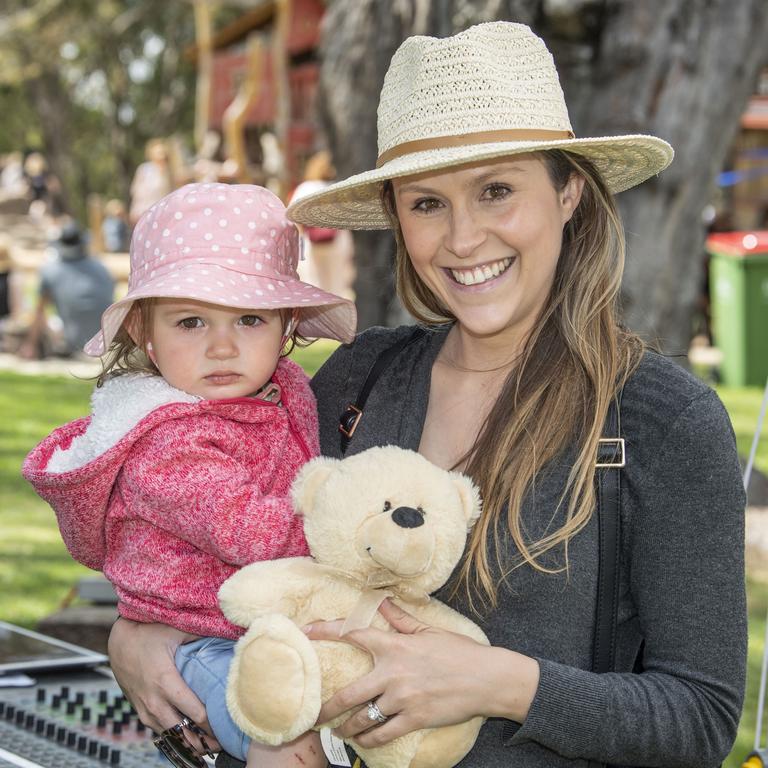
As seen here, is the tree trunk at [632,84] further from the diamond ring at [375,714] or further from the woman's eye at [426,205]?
the diamond ring at [375,714]

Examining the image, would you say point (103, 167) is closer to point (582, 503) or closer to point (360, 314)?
point (360, 314)

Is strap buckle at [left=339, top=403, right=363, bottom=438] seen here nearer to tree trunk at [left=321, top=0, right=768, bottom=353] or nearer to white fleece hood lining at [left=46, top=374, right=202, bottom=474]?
white fleece hood lining at [left=46, top=374, right=202, bottom=474]

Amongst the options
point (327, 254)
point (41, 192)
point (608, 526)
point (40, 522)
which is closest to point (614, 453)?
point (608, 526)

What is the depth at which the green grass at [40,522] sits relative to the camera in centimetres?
542

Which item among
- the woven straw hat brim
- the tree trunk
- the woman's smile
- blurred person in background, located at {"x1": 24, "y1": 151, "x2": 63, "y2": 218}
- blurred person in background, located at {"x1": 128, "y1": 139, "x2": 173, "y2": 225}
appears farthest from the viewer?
blurred person in background, located at {"x1": 24, "y1": 151, "x2": 63, "y2": 218}

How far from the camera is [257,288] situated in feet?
8.02

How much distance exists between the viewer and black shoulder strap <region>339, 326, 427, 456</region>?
2.42m

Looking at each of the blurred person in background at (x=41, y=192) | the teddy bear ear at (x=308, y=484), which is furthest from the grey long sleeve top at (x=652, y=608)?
the blurred person in background at (x=41, y=192)

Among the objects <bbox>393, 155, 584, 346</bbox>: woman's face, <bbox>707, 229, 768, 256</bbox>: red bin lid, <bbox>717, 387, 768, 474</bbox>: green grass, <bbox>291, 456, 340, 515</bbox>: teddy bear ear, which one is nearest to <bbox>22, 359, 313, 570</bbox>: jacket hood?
<bbox>291, 456, 340, 515</bbox>: teddy bear ear

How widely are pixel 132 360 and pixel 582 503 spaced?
109cm

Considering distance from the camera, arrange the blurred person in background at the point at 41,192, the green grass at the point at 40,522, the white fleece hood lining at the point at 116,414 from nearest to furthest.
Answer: the white fleece hood lining at the point at 116,414 → the green grass at the point at 40,522 → the blurred person in background at the point at 41,192

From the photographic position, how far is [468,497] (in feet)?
6.66

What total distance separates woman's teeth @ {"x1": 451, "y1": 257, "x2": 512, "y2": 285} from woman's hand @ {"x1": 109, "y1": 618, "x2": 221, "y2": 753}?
35.2 inches

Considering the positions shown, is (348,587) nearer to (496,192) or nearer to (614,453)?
(614,453)
